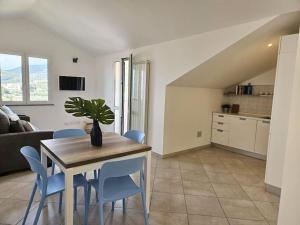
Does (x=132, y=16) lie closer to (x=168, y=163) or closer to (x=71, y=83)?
(x=168, y=163)

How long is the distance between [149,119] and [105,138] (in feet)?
5.99

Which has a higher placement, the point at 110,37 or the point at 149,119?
the point at 110,37

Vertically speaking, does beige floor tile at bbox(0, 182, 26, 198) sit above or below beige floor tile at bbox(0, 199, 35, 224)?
above

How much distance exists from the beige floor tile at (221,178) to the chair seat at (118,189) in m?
1.61

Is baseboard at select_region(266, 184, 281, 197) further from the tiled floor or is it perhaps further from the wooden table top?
the wooden table top

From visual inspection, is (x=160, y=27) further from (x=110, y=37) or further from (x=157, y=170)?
(x=157, y=170)

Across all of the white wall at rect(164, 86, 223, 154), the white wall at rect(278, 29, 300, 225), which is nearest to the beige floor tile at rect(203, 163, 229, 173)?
the white wall at rect(164, 86, 223, 154)

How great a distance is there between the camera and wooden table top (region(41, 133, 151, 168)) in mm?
1647

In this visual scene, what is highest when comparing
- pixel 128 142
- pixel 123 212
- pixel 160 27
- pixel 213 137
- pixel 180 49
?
pixel 160 27

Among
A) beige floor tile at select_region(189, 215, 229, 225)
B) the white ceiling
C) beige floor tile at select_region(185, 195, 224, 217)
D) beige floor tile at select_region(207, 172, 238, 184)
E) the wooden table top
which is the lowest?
beige floor tile at select_region(189, 215, 229, 225)

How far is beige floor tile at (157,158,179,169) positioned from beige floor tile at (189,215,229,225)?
135 cm

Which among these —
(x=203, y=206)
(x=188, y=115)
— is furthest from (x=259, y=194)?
(x=188, y=115)

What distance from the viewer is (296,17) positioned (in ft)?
8.00

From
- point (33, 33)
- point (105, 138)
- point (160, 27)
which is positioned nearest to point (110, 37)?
point (160, 27)
